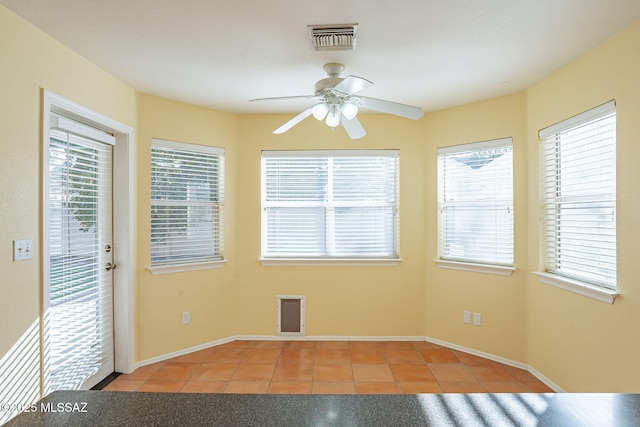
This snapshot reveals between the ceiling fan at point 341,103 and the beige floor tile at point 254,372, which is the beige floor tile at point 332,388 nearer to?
the beige floor tile at point 254,372

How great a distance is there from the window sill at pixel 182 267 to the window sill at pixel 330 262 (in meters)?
0.47

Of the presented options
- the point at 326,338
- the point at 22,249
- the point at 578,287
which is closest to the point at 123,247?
the point at 22,249

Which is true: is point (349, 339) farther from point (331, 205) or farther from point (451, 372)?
point (331, 205)

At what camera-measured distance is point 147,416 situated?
86 centimetres

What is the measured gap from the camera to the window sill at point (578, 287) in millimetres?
2271

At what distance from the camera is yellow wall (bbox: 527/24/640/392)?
6.93 feet

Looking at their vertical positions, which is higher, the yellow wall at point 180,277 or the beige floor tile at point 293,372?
the yellow wall at point 180,277

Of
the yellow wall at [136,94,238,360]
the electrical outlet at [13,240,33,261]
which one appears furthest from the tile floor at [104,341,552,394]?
the electrical outlet at [13,240,33,261]

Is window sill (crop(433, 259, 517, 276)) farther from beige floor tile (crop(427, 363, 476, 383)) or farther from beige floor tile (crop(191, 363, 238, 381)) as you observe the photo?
beige floor tile (crop(191, 363, 238, 381))

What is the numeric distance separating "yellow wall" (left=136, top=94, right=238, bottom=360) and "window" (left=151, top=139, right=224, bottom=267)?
0.23 ft

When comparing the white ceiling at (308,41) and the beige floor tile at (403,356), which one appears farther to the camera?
the beige floor tile at (403,356)

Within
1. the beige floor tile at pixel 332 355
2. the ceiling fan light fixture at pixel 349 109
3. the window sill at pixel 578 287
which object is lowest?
the beige floor tile at pixel 332 355

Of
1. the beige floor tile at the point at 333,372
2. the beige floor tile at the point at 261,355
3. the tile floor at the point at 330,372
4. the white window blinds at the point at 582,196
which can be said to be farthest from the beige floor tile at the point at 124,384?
the white window blinds at the point at 582,196

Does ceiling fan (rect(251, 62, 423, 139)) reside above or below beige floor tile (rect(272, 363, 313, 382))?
above
